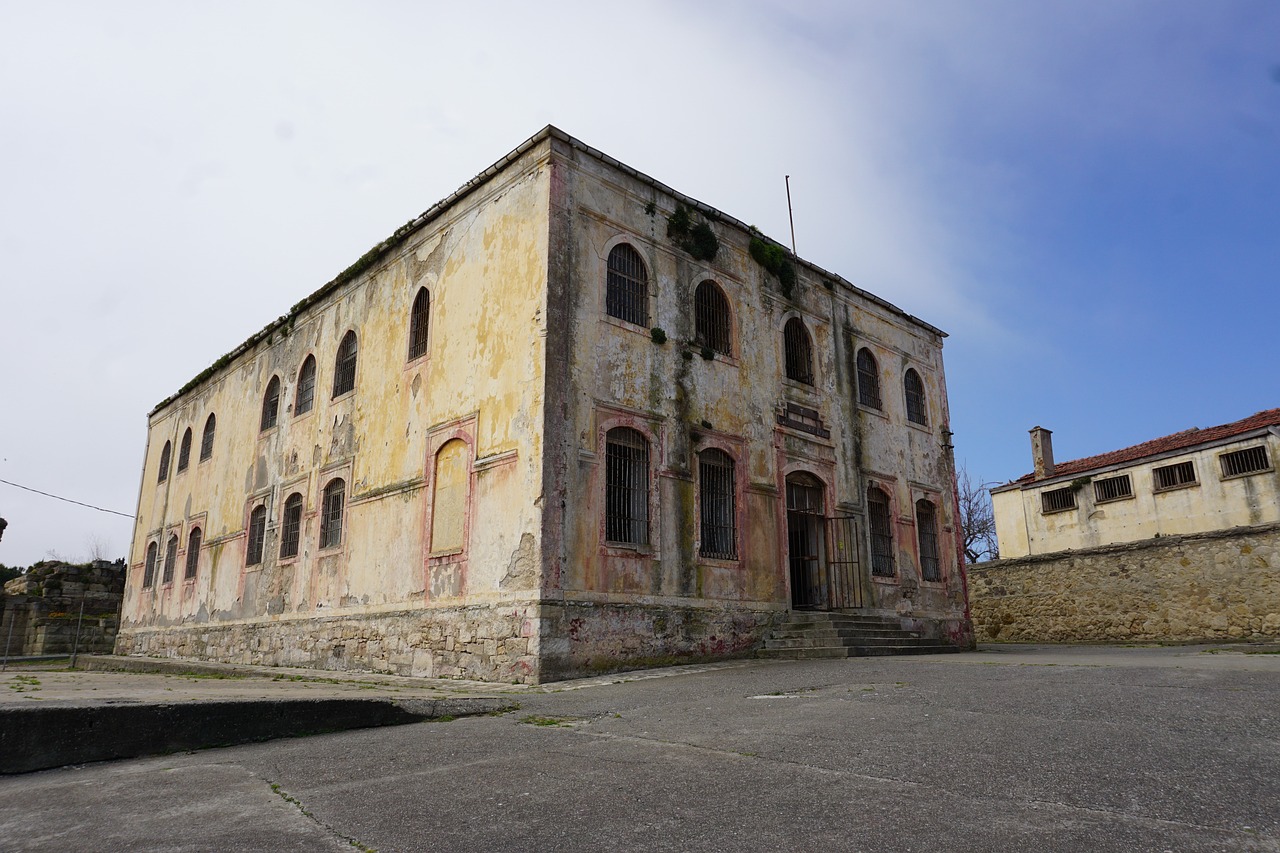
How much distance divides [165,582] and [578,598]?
16.6 metres

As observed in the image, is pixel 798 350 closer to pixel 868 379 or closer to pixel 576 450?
pixel 868 379

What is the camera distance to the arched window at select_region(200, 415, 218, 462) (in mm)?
21938

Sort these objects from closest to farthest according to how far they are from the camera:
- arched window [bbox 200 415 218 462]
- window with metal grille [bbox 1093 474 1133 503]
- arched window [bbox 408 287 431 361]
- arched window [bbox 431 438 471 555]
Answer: arched window [bbox 431 438 471 555] → arched window [bbox 408 287 431 361] → arched window [bbox 200 415 218 462] → window with metal grille [bbox 1093 474 1133 503]

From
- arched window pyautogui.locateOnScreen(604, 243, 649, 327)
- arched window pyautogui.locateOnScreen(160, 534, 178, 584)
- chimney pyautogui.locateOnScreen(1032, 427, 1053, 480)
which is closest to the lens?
arched window pyautogui.locateOnScreen(604, 243, 649, 327)

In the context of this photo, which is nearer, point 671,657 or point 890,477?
point 671,657

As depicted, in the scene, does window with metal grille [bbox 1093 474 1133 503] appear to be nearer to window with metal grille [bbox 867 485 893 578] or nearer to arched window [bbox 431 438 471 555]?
window with metal grille [bbox 867 485 893 578]

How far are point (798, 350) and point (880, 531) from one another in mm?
4004

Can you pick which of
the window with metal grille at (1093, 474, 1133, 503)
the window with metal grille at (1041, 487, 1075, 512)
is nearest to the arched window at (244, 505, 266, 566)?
the window with metal grille at (1041, 487, 1075, 512)

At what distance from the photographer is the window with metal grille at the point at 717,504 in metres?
13.0

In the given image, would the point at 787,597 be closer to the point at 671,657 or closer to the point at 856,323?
the point at 671,657

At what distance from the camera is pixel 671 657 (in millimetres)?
11906

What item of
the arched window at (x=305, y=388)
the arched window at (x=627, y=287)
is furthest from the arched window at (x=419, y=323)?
the arched window at (x=305, y=388)

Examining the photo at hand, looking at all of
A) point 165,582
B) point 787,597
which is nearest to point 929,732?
point 787,597

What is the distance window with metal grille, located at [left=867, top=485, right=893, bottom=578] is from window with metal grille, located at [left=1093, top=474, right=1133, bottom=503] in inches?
437
